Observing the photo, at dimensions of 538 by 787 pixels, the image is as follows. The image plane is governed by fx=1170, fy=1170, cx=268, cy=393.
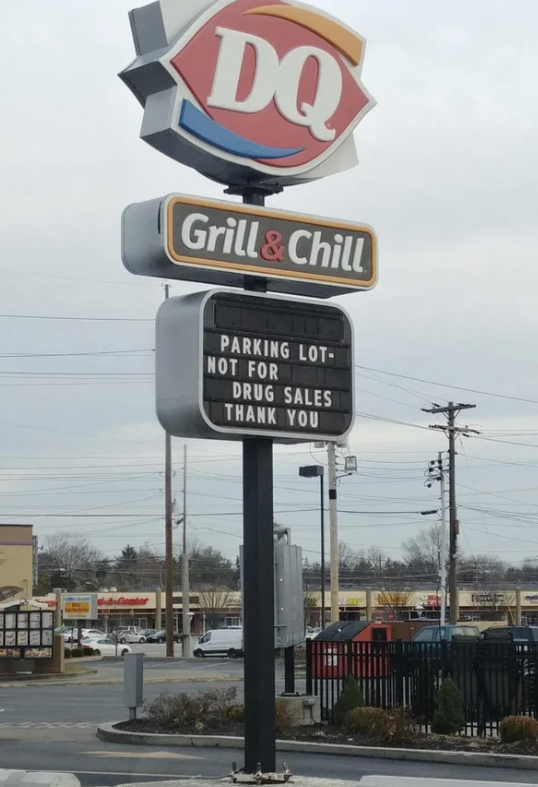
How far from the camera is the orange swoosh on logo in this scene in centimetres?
1178

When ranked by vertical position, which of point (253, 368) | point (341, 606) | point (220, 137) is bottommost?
point (341, 606)

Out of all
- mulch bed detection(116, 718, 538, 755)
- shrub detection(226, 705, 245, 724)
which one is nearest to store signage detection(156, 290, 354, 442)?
mulch bed detection(116, 718, 538, 755)

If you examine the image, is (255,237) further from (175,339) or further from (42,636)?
(42,636)

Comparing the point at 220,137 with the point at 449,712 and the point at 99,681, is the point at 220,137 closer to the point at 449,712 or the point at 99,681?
the point at 449,712

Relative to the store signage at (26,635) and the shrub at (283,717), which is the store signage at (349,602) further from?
the shrub at (283,717)

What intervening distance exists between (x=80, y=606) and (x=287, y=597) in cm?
4790

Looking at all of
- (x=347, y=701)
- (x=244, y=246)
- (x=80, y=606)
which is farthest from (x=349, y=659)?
(x=80, y=606)

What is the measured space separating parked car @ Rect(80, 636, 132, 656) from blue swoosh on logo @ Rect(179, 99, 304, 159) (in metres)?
47.1

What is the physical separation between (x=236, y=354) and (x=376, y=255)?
212 cm

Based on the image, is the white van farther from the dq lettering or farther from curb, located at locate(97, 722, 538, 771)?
the dq lettering

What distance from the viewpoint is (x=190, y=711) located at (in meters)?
18.7

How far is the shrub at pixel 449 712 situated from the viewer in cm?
1705

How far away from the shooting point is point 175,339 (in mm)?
10859

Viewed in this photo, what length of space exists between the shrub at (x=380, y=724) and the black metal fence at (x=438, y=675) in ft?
2.89
